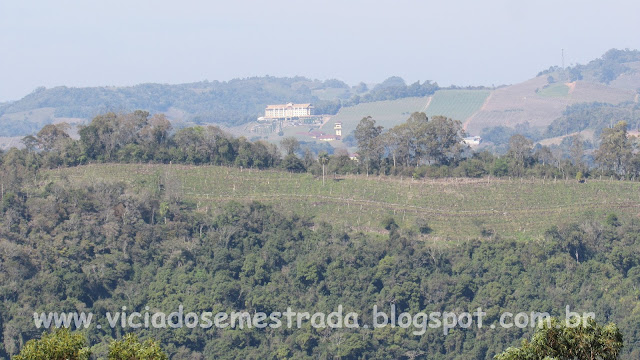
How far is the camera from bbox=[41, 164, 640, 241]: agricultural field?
48094mm


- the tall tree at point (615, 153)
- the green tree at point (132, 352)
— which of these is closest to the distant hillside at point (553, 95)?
the tall tree at point (615, 153)

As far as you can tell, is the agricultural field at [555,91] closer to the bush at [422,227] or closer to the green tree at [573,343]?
the bush at [422,227]

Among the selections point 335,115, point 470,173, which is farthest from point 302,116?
point 470,173

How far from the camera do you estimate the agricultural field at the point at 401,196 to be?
48.1 m

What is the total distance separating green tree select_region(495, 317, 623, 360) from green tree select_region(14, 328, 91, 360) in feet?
25.0

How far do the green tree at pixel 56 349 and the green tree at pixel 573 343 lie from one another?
7628 mm

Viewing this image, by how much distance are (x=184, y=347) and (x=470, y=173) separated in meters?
21.0

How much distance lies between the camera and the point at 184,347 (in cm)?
3881

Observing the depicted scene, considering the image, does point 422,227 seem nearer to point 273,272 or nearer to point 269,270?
point 273,272

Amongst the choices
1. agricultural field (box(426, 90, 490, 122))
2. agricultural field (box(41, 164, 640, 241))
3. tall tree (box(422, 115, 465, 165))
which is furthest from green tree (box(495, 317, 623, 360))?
agricultural field (box(426, 90, 490, 122))

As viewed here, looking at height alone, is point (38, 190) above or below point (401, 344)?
above

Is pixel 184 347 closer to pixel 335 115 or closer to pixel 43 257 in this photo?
pixel 43 257

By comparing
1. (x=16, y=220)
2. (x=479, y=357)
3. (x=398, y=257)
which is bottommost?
(x=479, y=357)

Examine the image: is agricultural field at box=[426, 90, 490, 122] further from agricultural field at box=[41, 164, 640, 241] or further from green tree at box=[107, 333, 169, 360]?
green tree at box=[107, 333, 169, 360]
